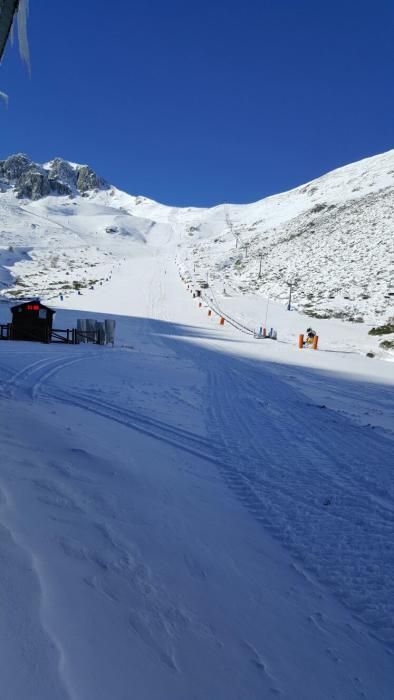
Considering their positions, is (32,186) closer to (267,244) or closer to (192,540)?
(267,244)

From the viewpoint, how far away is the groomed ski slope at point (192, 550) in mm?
2156

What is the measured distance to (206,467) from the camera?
5426 millimetres

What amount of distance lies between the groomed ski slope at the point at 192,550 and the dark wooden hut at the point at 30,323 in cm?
1224

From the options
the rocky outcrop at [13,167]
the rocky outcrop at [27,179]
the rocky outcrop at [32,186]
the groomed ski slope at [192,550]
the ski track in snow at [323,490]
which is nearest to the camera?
the groomed ski slope at [192,550]

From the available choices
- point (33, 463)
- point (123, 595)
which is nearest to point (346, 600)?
point (123, 595)

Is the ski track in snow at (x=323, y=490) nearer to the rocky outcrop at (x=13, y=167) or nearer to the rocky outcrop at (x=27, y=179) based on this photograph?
the rocky outcrop at (x=27, y=179)

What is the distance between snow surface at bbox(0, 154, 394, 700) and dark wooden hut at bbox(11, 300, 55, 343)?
33.8 ft

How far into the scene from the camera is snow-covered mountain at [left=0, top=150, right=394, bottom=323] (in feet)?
145

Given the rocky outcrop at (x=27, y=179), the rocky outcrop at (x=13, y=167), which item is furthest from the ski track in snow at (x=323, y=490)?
the rocky outcrop at (x=13, y=167)

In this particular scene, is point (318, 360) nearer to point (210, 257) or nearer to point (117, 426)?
point (117, 426)

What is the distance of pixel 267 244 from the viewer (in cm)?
8075

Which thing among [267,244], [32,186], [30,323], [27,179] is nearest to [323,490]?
[30,323]

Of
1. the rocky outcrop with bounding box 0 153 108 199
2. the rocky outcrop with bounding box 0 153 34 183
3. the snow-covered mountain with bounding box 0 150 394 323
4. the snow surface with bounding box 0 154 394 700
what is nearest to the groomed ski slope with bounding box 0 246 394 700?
the snow surface with bounding box 0 154 394 700

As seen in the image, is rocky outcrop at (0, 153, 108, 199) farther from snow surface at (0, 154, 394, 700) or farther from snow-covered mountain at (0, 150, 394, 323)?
snow surface at (0, 154, 394, 700)
